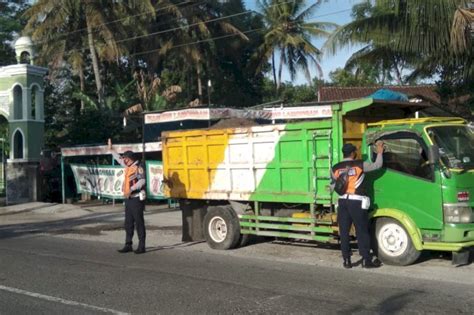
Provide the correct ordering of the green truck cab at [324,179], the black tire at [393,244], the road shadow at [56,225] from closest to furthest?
the green truck cab at [324,179] → the black tire at [393,244] → the road shadow at [56,225]

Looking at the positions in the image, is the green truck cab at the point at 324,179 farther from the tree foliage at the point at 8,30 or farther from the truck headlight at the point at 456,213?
the tree foliage at the point at 8,30

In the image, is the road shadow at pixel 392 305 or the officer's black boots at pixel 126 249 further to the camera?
the officer's black boots at pixel 126 249

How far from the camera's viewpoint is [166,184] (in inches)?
490

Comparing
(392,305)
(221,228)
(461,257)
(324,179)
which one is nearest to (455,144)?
(461,257)

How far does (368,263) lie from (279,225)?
2.00 meters

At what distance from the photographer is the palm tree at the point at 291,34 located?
4228 cm

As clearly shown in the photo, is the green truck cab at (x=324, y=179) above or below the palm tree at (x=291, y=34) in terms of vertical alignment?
below

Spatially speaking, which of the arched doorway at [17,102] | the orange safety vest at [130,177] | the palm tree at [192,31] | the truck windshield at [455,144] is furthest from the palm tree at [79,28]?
the truck windshield at [455,144]

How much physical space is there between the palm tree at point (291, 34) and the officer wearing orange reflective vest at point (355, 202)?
33.2 metres

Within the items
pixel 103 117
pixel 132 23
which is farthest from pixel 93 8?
pixel 103 117

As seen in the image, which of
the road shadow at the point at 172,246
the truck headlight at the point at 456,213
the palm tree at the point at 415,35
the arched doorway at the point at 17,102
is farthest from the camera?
the arched doorway at the point at 17,102

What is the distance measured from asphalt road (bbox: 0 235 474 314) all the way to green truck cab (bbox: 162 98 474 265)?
0.79m

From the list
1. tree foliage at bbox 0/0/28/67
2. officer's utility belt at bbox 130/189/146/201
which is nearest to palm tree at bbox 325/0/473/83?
officer's utility belt at bbox 130/189/146/201

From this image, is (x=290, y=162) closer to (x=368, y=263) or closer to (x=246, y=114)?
(x=368, y=263)
